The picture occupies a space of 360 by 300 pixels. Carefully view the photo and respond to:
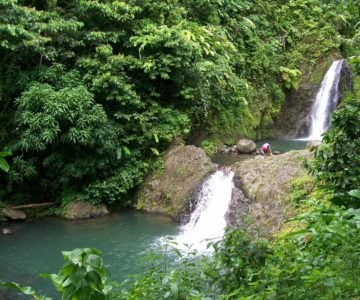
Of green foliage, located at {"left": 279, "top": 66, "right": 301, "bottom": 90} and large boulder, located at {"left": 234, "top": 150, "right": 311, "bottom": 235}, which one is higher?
green foliage, located at {"left": 279, "top": 66, "right": 301, "bottom": 90}

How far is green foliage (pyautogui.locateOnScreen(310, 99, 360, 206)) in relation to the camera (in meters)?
5.23

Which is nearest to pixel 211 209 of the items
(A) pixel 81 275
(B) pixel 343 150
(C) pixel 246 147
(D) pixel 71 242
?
(D) pixel 71 242

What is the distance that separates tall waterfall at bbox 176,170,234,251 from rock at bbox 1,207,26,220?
3882mm

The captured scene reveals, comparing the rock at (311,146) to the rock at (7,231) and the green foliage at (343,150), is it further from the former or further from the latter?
the rock at (7,231)

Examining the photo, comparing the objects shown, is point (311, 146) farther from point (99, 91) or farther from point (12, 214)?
point (12, 214)

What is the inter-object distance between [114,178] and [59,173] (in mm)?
1347

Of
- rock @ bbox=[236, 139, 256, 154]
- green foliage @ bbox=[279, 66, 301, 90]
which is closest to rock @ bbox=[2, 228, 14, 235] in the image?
rock @ bbox=[236, 139, 256, 154]

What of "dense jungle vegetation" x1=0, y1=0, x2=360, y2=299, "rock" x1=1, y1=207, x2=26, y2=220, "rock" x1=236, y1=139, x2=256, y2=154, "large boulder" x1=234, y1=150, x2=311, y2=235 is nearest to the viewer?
"large boulder" x1=234, y1=150, x2=311, y2=235

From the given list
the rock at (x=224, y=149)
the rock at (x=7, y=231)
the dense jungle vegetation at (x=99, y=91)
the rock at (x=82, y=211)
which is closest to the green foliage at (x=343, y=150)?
the dense jungle vegetation at (x=99, y=91)

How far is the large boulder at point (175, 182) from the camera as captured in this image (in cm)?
1095

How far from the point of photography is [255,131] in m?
16.0

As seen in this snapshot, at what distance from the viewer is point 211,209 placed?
10.5 meters

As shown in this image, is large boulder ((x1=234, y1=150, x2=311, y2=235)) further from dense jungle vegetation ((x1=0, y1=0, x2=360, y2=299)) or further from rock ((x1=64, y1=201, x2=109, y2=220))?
rock ((x1=64, y1=201, x2=109, y2=220))

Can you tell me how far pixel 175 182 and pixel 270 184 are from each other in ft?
9.93
